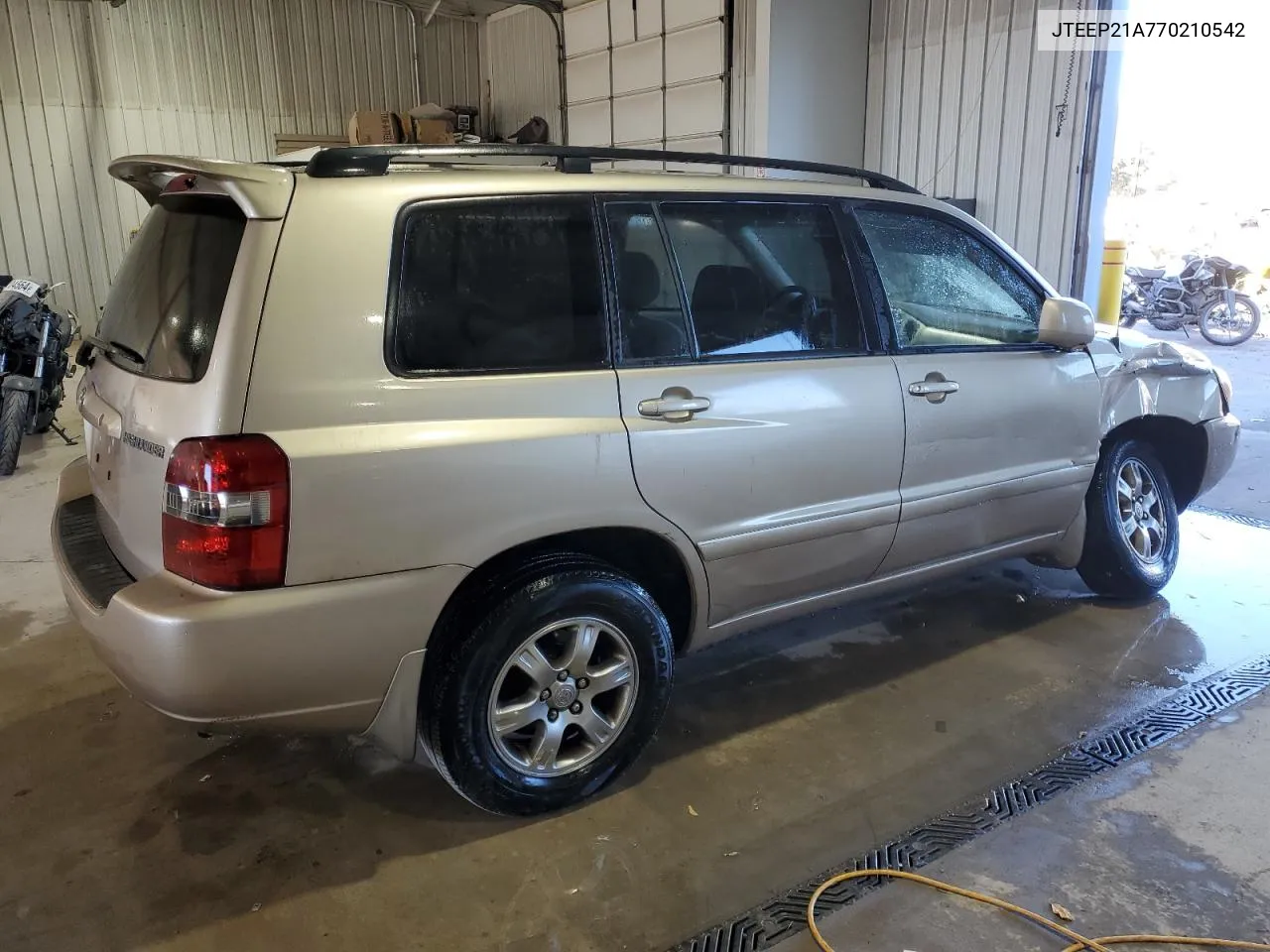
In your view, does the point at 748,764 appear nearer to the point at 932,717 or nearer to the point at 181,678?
the point at 932,717

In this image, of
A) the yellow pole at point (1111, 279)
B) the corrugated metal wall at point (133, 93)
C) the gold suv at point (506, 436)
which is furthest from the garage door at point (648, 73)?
the gold suv at point (506, 436)

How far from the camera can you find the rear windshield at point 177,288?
2.09m

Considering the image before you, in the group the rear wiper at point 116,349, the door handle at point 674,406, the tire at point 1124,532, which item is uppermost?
the rear wiper at point 116,349

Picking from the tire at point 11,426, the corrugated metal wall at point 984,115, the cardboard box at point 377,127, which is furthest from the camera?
the cardboard box at point 377,127

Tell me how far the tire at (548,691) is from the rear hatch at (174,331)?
29.5 inches

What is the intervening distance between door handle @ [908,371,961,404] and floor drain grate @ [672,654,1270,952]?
1161 millimetres

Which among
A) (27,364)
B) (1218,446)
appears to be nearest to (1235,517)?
(1218,446)

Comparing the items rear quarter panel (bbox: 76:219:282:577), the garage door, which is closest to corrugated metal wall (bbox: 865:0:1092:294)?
the garage door

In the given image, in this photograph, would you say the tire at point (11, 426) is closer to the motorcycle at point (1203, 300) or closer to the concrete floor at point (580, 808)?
the concrete floor at point (580, 808)

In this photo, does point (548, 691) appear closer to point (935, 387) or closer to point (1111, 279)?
point (935, 387)

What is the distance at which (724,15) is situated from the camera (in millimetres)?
8453

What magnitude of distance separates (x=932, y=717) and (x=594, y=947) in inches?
57.7

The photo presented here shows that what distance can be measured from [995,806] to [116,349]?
265 centimetres

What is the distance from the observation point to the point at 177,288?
224 cm
